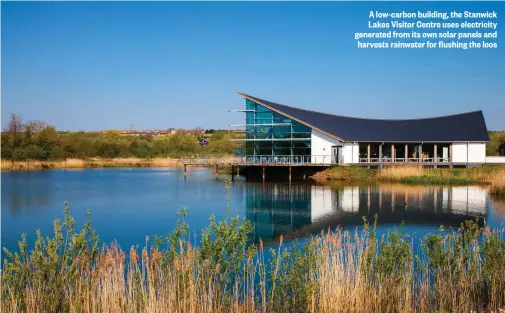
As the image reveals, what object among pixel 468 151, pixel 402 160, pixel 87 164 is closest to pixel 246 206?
pixel 402 160

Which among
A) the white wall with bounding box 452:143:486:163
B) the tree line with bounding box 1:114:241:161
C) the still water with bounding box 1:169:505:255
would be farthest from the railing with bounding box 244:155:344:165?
the tree line with bounding box 1:114:241:161

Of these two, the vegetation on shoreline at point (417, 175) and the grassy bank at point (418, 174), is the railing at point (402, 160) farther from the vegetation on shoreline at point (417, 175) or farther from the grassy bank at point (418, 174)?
the vegetation on shoreline at point (417, 175)

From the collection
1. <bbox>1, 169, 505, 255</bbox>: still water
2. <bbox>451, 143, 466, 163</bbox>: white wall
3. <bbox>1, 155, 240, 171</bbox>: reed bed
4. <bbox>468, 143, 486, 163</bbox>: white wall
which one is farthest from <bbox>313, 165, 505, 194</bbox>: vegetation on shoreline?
<bbox>1, 155, 240, 171</bbox>: reed bed

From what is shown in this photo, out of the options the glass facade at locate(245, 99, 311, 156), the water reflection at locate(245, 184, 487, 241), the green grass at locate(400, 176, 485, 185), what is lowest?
the water reflection at locate(245, 184, 487, 241)

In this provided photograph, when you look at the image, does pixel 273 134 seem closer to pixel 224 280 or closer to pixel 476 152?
pixel 476 152

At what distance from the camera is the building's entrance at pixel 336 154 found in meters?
34.3

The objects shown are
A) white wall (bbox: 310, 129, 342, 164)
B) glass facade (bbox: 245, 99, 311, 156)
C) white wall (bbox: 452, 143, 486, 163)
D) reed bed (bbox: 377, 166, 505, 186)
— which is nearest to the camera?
reed bed (bbox: 377, 166, 505, 186)

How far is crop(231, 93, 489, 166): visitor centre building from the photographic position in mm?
34344

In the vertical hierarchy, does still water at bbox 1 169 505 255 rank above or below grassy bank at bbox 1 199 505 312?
below

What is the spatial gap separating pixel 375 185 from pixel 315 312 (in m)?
22.0

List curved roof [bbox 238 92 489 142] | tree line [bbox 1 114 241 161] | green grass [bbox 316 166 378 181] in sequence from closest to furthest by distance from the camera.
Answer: green grass [bbox 316 166 378 181] → curved roof [bbox 238 92 489 142] → tree line [bbox 1 114 241 161]

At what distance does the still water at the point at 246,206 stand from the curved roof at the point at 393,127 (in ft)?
23.3

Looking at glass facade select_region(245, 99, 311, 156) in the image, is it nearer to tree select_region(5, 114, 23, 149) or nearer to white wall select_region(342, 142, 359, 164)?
white wall select_region(342, 142, 359, 164)

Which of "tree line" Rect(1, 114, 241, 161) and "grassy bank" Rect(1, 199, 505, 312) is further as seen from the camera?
"tree line" Rect(1, 114, 241, 161)
